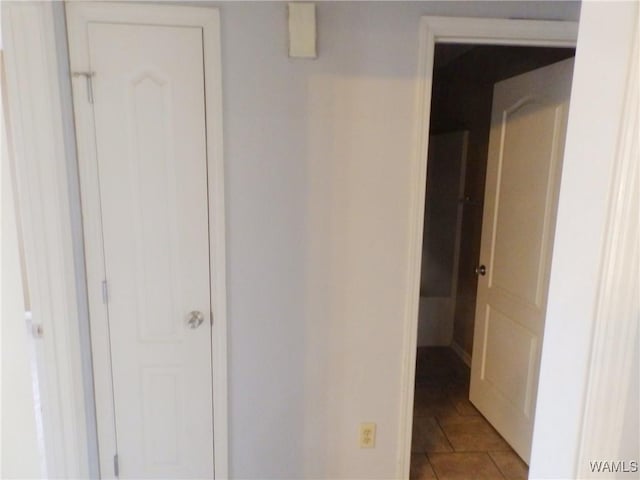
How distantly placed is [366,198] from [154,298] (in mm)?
953

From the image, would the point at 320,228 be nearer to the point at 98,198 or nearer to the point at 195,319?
the point at 195,319

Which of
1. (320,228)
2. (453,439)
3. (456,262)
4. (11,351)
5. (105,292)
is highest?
(320,228)

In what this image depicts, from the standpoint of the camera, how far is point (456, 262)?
3.62m

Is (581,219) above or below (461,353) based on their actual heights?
above

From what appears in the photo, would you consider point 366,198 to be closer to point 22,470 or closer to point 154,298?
point 154,298

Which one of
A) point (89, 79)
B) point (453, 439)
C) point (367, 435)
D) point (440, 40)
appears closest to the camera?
point (89, 79)

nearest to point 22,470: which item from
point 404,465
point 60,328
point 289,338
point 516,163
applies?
point 60,328

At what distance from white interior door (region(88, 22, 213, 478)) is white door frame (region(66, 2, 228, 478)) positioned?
3 cm

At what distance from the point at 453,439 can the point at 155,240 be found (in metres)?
2.00

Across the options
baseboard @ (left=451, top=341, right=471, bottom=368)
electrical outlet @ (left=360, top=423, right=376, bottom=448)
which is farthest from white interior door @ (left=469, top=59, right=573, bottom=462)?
electrical outlet @ (left=360, top=423, right=376, bottom=448)

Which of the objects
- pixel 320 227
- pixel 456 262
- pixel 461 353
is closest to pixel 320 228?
pixel 320 227

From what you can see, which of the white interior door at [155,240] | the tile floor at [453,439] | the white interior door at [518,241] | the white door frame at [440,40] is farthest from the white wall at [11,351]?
the white interior door at [518,241]

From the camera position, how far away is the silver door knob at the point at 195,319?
173cm

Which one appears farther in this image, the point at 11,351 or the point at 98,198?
the point at 98,198
